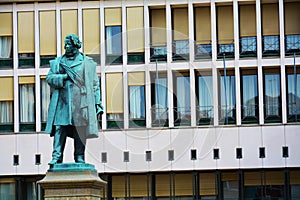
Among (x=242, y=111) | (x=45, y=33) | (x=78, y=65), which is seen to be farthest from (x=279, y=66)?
(x=78, y=65)

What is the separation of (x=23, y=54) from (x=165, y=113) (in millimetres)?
9477

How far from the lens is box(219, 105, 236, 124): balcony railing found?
206ft

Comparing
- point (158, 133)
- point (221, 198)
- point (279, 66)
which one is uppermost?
point (279, 66)

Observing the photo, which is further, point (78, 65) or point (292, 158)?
point (292, 158)

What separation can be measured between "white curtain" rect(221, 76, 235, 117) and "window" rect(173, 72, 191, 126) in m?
2.12

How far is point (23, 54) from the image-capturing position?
6456cm

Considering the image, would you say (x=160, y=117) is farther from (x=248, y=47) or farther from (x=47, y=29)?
(x=47, y=29)

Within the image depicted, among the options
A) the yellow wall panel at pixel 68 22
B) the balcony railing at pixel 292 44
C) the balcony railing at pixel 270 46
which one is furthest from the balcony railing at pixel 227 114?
the yellow wall panel at pixel 68 22

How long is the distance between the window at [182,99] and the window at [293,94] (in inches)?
237

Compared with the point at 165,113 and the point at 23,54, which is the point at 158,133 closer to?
the point at 165,113

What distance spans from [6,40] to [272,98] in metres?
16.7

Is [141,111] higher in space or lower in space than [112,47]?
lower

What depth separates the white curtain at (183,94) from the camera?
63812 millimetres

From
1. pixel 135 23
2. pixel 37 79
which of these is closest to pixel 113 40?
pixel 135 23
